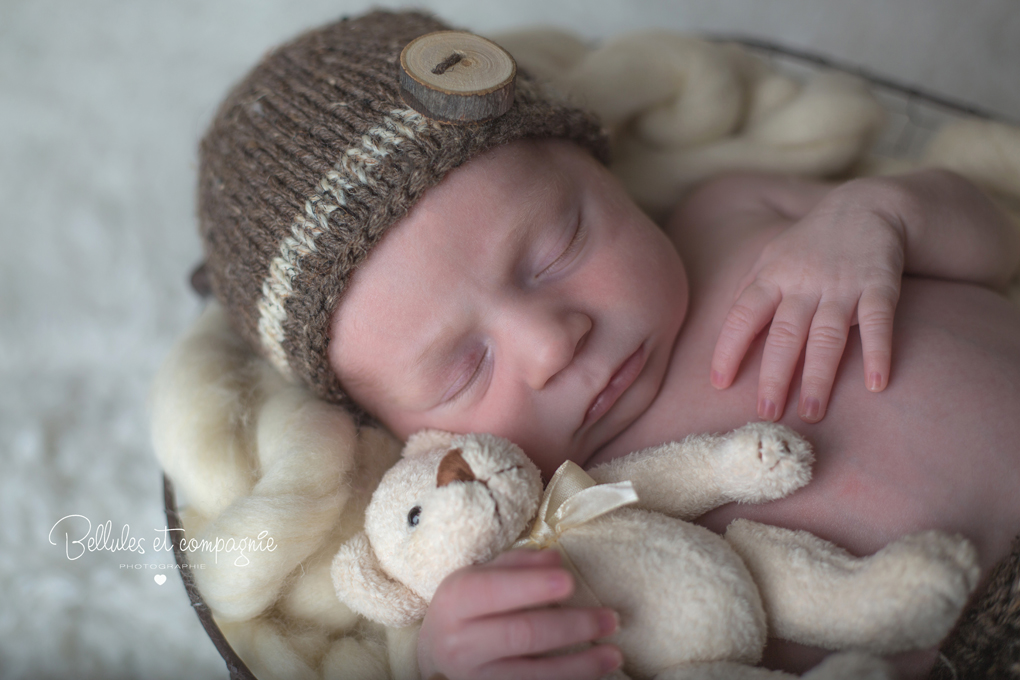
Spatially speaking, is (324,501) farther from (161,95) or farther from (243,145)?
(161,95)

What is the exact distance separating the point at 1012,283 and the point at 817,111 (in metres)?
0.47

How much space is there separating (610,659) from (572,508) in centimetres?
15

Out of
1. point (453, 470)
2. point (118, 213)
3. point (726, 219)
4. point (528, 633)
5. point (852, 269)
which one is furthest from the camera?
point (118, 213)

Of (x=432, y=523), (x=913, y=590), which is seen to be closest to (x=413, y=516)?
(x=432, y=523)

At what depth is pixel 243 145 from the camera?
38.9 inches

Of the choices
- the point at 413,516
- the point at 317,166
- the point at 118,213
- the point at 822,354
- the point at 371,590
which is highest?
the point at 317,166

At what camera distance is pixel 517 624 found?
628 millimetres

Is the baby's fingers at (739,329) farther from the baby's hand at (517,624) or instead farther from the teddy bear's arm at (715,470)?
the baby's hand at (517,624)

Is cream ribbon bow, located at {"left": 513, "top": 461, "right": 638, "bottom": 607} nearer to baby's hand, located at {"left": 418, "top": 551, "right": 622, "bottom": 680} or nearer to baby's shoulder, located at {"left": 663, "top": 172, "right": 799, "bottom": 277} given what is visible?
baby's hand, located at {"left": 418, "top": 551, "right": 622, "bottom": 680}

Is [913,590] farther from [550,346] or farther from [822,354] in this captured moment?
[550,346]

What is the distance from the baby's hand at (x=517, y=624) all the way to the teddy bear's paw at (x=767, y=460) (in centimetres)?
25

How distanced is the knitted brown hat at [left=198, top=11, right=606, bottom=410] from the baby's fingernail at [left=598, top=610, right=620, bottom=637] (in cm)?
50

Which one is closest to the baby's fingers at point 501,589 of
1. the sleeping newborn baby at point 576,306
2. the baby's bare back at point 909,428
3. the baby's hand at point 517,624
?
the baby's hand at point 517,624

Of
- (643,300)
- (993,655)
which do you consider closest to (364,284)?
(643,300)
